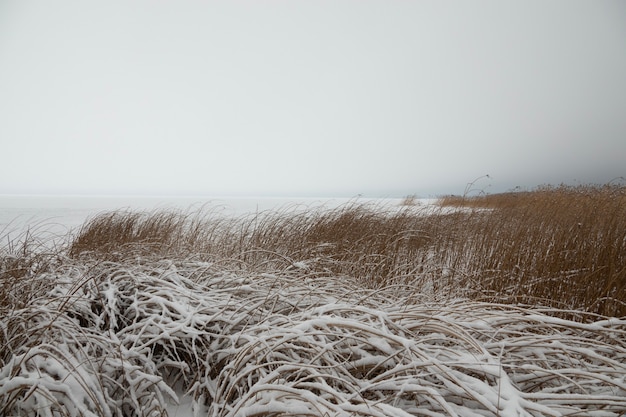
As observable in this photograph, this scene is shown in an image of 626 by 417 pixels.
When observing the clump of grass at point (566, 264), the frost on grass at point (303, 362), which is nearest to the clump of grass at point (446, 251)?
the clump of grass at point (566, 264)

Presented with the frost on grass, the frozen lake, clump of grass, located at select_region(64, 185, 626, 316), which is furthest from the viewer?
the frozen lake

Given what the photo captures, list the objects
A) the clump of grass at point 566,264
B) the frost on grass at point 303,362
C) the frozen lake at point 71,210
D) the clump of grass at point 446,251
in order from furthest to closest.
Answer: the frozen lake at point 71,210 → the clump of grass at point 446,251 → the clump of grass at point 566,264 → the frost on grass at point 303,362

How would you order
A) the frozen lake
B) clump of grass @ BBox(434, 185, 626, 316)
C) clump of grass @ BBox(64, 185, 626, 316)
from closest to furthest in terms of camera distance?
clump of grass @ BBox(434, 185, 626, 316), clump of grass @ BBox(64, 185, 626, 316), the frozen lake

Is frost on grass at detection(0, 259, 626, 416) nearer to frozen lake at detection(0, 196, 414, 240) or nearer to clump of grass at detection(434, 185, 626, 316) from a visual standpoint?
clump of grass at detection(434, 185, 626, 316)

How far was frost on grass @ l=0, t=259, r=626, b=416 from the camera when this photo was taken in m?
1.04

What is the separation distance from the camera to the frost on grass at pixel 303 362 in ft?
3.43

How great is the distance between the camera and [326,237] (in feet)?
16.4

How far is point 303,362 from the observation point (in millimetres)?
A: 1426

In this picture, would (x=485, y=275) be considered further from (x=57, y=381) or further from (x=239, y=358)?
(x=57, y=381)

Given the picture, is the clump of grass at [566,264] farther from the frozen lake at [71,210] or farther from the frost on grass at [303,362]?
the frozen lake at [71,210]

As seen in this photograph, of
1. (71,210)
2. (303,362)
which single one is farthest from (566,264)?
(71,210)

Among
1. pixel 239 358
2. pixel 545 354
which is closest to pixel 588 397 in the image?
pixel 545 354

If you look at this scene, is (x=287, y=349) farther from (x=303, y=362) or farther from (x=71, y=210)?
(x=71, y=210)

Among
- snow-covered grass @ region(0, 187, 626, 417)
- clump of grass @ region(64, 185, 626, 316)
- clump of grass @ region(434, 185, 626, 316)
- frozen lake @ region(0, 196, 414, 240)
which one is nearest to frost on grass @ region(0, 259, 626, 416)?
snow-covered grass @ region(0, 187, 626, 417)
